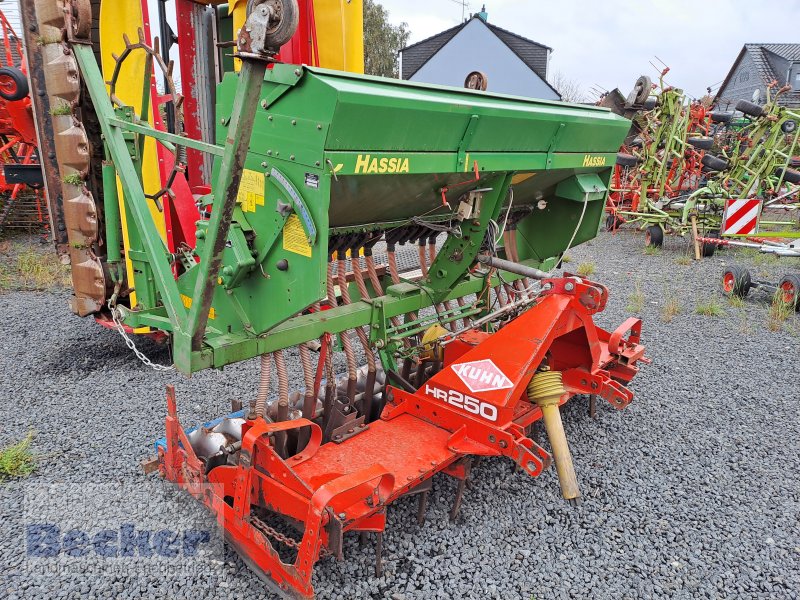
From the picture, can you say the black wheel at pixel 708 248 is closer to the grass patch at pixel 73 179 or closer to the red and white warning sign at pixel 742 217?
the red and white warning sign at pixel 742 217

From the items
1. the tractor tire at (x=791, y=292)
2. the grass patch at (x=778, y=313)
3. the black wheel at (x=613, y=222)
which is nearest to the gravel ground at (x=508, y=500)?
the grass patch at (x=778, y=313)

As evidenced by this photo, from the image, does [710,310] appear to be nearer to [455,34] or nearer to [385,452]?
[385,452]

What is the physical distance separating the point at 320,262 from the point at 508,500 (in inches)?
68.0

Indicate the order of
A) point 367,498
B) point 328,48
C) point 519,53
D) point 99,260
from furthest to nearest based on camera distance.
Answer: point 519,53, point 328,48, point 99,260, point 367,498

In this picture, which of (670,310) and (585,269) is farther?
(585,269)

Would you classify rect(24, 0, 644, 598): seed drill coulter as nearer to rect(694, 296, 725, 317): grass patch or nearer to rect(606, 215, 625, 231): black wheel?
rect(694, 296, 725, 317): grass patch

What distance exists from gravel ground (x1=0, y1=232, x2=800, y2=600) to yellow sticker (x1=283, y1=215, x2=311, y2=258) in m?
1.40

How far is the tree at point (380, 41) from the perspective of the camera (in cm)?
Result: 3034

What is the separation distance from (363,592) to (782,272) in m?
8.67

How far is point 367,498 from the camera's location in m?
2.39

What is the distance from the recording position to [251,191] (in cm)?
248

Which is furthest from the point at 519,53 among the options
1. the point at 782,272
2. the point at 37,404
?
the point at 37,404

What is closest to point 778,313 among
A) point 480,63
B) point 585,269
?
point 585,269

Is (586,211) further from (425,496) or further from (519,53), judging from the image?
(519,53)
